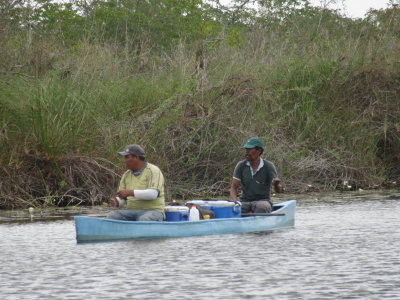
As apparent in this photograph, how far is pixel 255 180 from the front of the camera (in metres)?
14.0

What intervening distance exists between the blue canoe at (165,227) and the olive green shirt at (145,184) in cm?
39

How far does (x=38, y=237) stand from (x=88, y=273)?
3427 millimetres

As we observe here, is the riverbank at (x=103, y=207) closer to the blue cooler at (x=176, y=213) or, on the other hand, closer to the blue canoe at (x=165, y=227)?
the blue cooler at (x=176, y=213)

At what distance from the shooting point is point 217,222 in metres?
13.1

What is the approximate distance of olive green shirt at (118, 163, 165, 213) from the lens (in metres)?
12.4

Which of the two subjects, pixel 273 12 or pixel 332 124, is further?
pixel 273 12

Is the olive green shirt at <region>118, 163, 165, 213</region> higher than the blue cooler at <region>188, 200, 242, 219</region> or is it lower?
higher

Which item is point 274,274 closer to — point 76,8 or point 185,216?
point 185,216

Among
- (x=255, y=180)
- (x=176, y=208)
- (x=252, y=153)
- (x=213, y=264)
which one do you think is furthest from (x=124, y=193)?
(x=255, y=180)

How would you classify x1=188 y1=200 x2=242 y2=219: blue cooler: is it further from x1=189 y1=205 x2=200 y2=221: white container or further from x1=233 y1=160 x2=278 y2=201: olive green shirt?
x1=233 y1=160 x2=278 y2=201: olive green shirt

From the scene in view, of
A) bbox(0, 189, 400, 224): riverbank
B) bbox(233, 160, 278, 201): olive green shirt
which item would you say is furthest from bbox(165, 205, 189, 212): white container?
bbox(0, 189, 400, 224): riverbank

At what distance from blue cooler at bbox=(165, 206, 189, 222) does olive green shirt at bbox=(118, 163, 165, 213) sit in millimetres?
377

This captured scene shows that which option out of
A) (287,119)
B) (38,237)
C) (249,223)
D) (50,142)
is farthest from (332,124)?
(38,237)

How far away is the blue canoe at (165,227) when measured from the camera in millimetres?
12086
